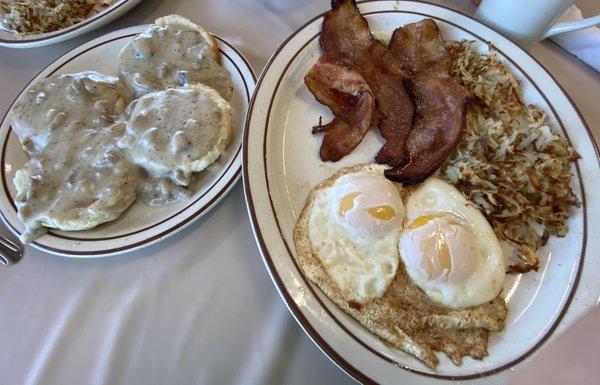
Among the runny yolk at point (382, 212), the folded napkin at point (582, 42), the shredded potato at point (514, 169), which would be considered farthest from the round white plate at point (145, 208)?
the folded napkin at point (582, 42)

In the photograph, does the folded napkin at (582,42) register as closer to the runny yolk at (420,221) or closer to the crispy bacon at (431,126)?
the crispy bacon at (431,126)

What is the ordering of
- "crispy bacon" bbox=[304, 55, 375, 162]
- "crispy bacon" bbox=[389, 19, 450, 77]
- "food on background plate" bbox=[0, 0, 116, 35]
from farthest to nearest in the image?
"food on background plate" bbox=[0, 0, 116, 35] → "crispy bacon" bbox=[389, 19, 450, 77] → "crispy bacon" bbox=[304, 55, 375, 162]

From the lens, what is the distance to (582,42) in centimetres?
164

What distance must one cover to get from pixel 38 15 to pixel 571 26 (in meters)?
2.31

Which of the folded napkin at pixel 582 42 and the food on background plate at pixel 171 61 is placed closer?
the food on background plate at pixel 171 61

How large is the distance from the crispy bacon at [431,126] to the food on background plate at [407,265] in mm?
107

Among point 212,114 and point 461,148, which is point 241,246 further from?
point 461,148

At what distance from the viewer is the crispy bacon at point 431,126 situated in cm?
131

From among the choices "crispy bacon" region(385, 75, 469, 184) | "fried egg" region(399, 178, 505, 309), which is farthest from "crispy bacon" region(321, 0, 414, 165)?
"fried egg" region(399, 178, 505, 309)

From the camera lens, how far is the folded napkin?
1.62 m

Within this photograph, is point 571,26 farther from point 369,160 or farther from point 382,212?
point 382,212

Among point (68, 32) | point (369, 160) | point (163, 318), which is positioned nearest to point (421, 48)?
point (369, 160)

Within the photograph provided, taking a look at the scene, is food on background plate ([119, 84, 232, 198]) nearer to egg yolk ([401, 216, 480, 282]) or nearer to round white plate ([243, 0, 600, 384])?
round white plate ([243, 0, 600, 384])

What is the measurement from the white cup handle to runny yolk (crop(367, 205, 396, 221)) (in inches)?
42.2
